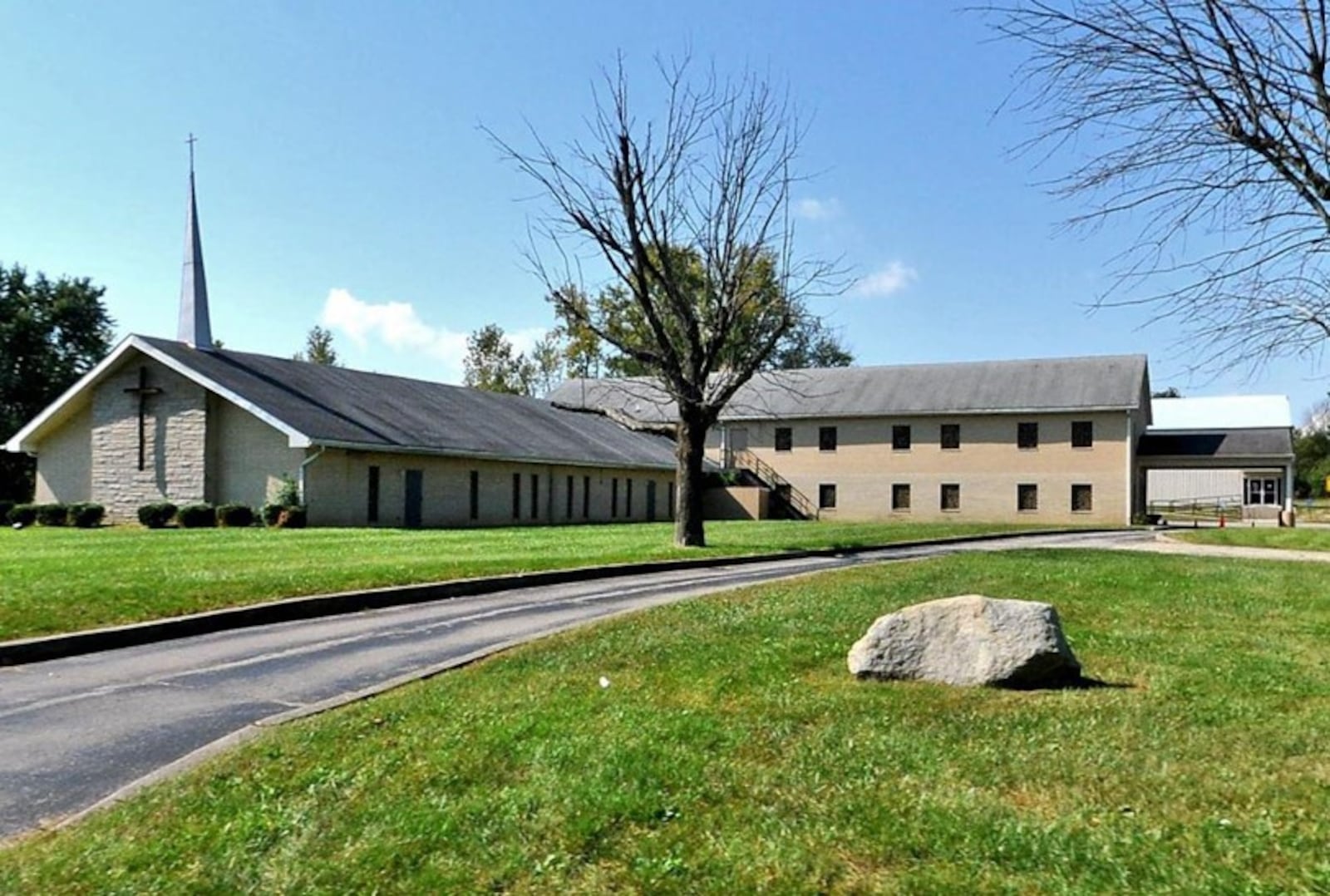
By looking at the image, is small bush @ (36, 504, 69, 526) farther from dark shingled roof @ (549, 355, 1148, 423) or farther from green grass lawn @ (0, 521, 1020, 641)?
dark shingled roof @ (549, 355, 1148, 423)

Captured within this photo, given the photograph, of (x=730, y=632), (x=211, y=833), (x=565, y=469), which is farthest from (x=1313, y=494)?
(x=211, y=833)

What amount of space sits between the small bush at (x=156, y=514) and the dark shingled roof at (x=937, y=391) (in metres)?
17.9

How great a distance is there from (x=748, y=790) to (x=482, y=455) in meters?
30.7

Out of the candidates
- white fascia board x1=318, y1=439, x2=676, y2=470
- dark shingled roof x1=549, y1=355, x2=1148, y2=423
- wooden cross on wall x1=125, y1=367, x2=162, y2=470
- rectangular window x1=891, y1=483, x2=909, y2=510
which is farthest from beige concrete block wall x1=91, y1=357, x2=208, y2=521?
rectangular window x1=891, y1=483, x2=909, y2=510

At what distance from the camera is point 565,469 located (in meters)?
40.9

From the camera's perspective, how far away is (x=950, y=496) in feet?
164

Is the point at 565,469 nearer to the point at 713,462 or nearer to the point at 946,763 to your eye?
the point at 713,462

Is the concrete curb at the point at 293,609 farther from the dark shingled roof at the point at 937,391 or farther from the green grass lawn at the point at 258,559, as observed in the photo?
the dark shingled roof at the point at 937,391

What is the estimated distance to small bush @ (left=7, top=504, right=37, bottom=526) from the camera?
3288 cm

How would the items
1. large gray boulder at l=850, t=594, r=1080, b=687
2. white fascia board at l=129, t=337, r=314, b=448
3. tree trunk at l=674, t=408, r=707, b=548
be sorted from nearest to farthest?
large gray boulder at l=850, t=594, r=1080, b=687
tree trunk at l=674, t=408, r=707, b=548
white fascia board at l=129, t=337, r=314, b=448

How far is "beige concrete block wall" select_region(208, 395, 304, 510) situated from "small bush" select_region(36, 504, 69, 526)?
4.46 meters

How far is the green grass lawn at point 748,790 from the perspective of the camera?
409 centimetres

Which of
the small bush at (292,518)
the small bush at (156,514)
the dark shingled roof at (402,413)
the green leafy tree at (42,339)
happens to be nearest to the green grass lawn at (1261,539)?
the dark shingled roof at (402,413)

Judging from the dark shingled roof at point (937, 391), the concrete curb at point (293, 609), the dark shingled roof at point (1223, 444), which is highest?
the dark shingled roof at point (937, 391)
